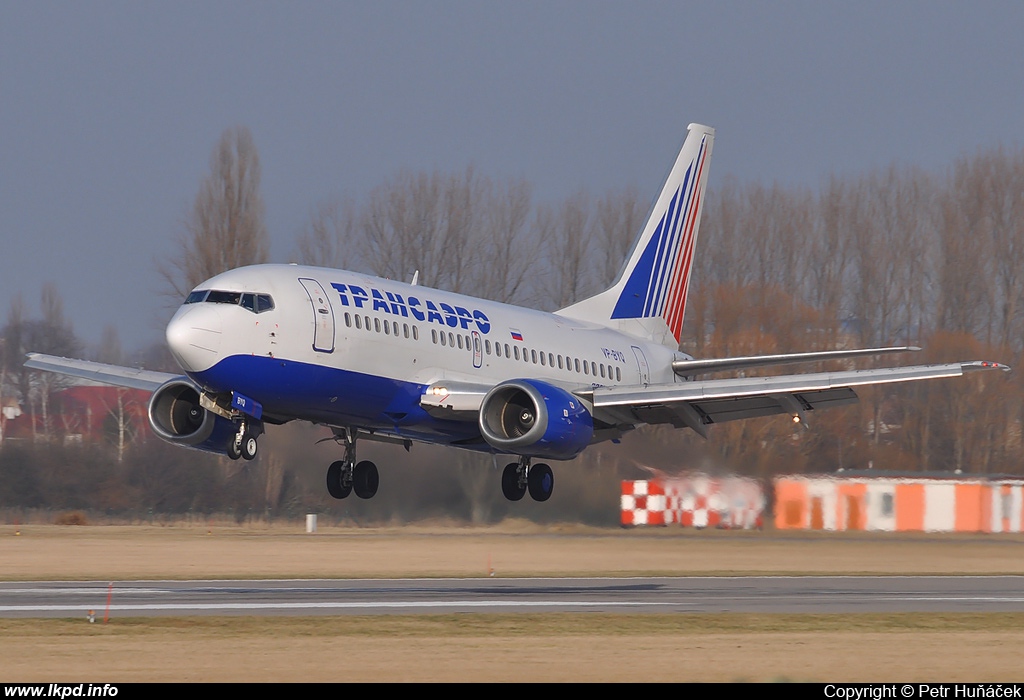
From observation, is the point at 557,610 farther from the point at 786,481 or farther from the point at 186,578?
the point at 786,481

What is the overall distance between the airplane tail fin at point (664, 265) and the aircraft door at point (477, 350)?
7794 millimetres

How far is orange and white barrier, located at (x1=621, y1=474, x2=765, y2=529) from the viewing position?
46.0 m

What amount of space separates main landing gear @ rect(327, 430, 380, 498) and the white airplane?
5cm

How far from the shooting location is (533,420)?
32.1m

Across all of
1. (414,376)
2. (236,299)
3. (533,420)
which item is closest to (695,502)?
(533,420)

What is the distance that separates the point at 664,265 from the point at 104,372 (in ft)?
58.0

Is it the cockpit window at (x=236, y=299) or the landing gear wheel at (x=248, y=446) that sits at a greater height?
the cockpit window at (x=236, y=299)

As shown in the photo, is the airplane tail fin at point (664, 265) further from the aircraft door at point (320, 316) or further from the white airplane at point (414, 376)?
the aircraft door at point (320, 316)

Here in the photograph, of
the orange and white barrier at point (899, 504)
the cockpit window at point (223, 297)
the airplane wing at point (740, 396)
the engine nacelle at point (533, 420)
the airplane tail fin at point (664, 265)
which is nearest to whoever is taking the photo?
the cockpit window at point (223, 297)

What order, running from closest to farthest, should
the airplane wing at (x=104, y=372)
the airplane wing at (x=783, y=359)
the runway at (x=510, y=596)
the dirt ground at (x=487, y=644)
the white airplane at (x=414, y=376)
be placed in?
1. the dirt ground at (x=487, y=644)
2. the white airplane at (x=414, y=376)
3. the runway at (x=510, y=596)
4. the airplane wing at (x=783, y=359)
5. the airplane wing at (x=104, y=372)

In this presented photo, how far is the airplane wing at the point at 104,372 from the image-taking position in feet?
117

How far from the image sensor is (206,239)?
66.9 meters

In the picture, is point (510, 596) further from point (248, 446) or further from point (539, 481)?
point (248, 446)

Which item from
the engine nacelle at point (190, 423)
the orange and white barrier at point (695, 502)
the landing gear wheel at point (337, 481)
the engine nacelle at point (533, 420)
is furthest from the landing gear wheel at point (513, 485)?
the orange and white barrier at point (695, 502)
